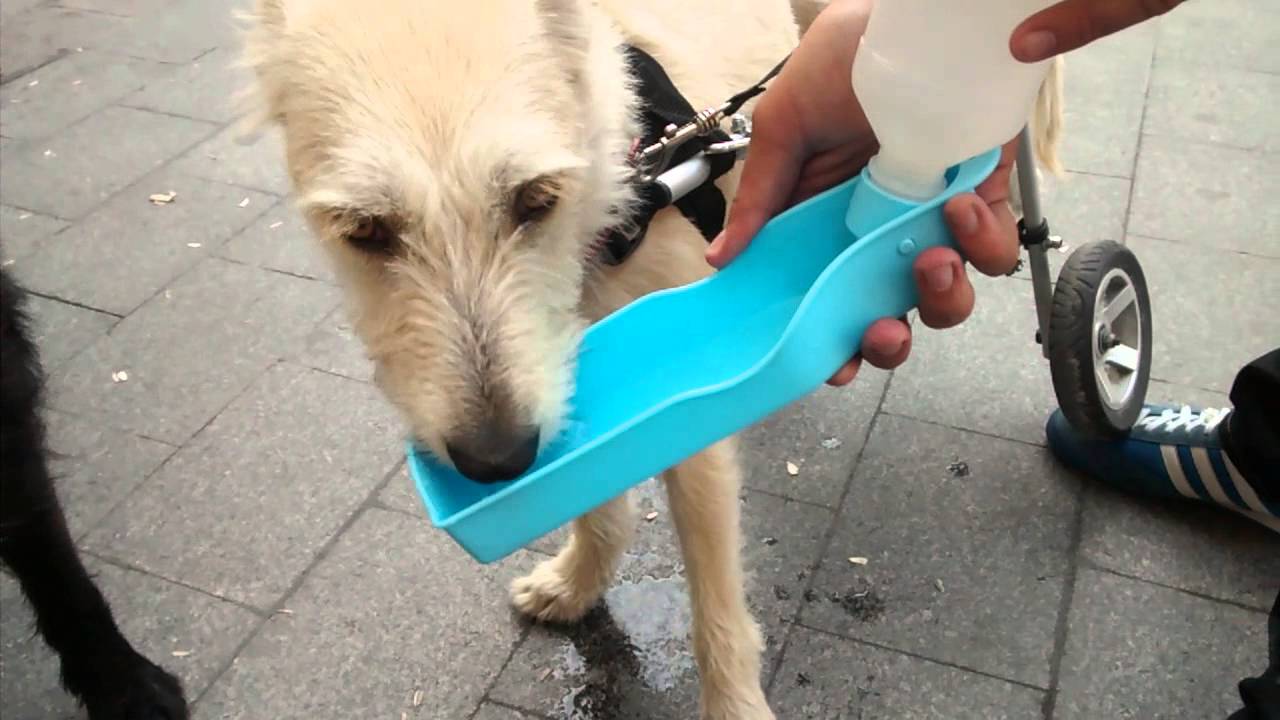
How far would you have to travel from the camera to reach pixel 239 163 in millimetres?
4336

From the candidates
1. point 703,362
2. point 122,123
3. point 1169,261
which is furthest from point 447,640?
point 122,123

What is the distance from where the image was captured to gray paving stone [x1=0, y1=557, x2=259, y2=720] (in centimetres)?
235

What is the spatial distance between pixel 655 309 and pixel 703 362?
0.45 ft

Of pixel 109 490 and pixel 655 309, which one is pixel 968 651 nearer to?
pixel 655 309

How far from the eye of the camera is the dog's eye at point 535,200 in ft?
5.04

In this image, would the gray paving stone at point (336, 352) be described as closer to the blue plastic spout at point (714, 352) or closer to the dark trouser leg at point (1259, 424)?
the blue plastic spout at point (714, 352)

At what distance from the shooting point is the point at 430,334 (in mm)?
1546

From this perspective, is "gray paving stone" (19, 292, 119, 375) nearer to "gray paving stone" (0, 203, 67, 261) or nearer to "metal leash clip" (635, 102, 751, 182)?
"gray paving stone" (0, 203, 67, 261)

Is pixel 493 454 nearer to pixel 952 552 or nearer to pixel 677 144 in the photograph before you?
pixel 677 144

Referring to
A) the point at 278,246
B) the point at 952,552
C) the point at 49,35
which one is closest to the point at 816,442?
the point at 952,552

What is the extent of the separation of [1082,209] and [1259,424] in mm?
1578

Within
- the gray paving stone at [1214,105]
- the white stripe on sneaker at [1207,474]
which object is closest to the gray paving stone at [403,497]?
the white stripe on sneaker at [1207,474]

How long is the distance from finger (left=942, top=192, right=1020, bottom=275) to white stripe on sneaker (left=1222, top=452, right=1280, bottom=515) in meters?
1.21

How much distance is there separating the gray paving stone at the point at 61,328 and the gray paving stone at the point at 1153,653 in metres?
3.06
